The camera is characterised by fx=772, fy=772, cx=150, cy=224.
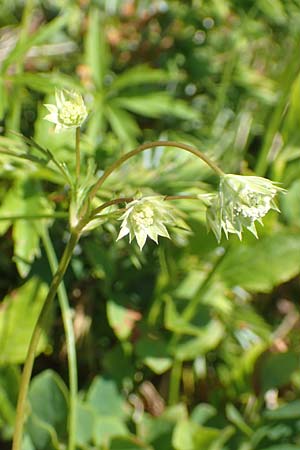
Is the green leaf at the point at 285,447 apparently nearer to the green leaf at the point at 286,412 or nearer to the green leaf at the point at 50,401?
the green leaf at the point at 286,412

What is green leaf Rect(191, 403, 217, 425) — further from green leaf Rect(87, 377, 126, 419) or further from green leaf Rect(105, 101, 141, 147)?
green leaf Rect(105, 101, 141, 147)

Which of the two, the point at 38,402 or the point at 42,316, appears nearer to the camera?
the point at 42,316

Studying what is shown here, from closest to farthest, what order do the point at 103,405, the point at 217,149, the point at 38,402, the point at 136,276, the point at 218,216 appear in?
the point at 218,216 < the point at 38,402 < the point at 103,405 < the point at 136,276 < the point at 217,149

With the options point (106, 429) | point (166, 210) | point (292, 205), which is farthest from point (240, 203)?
point (292, 205)

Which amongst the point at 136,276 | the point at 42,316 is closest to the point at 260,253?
the point at 136,276

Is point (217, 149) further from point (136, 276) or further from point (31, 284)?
point (31, 284)

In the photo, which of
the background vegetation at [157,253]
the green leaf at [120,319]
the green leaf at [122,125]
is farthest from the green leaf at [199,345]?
the green leaf at [122,125]

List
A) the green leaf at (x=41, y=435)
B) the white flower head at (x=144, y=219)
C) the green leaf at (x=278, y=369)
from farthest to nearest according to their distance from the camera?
the green leaf at (x=278, y=369) < the green leaf at (x=41, y=435) < the white flower head at (x=144, y=219)

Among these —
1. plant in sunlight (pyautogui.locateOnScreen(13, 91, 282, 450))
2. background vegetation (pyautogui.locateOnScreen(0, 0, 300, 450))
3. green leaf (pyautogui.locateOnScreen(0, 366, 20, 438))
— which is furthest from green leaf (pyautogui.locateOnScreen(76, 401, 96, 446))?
plant in sunlight (pyautogui.locateOnScreen(13, 91, 282, 450))

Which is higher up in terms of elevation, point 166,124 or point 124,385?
point 166,124
